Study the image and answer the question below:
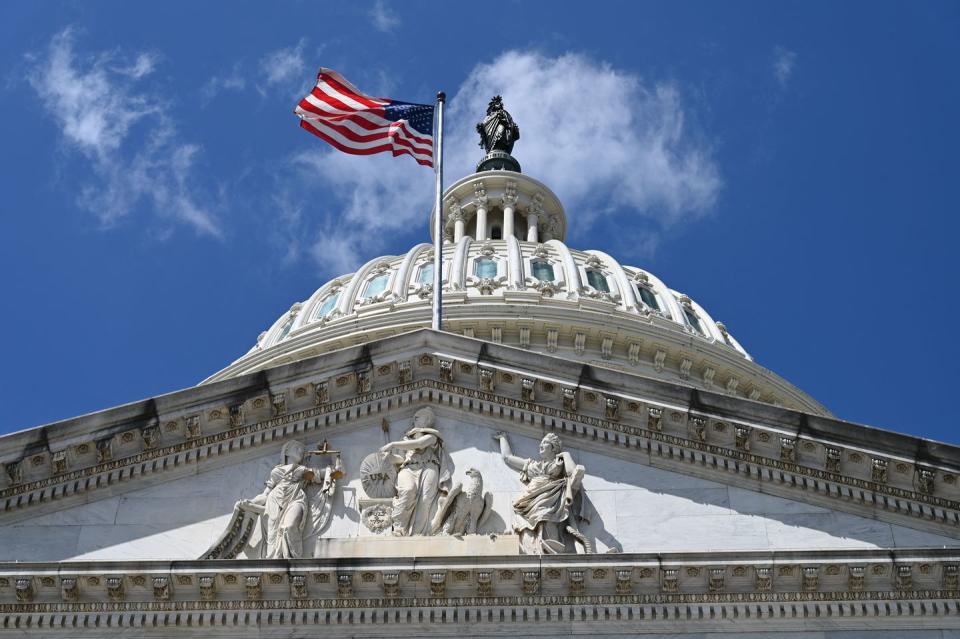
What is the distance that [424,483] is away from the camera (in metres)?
26.0

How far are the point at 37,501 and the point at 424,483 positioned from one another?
5828mm

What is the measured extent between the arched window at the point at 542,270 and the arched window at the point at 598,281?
1.36 m

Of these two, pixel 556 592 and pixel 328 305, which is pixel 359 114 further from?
pixel 328 305

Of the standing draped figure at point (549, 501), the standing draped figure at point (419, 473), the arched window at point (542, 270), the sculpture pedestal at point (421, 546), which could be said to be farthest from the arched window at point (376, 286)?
the sculpture pedestal at point (421, 546)

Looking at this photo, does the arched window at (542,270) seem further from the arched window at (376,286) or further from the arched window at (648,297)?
the arched window at (376,286)

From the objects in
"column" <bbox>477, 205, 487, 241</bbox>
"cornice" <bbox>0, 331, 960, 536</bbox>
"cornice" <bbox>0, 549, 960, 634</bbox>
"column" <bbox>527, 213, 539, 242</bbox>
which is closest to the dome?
"column" <bbox>477, 205, 487, 241</bbox>

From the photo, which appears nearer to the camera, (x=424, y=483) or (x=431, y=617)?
(x=431, y=617)

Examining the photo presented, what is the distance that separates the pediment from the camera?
82.6 feet

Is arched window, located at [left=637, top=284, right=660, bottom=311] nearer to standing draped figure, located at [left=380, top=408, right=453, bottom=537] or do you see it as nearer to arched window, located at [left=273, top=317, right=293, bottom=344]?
arched window, located at [left=273, top=317, right=293, bottom=344]

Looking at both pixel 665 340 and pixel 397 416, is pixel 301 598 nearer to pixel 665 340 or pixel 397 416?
pixel 397 416

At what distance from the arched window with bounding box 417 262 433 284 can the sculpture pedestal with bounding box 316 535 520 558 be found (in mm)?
33667

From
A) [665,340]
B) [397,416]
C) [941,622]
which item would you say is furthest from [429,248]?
[941,622]

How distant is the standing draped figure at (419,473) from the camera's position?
25516 millimetres

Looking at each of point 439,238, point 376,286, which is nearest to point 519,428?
point 439,238
